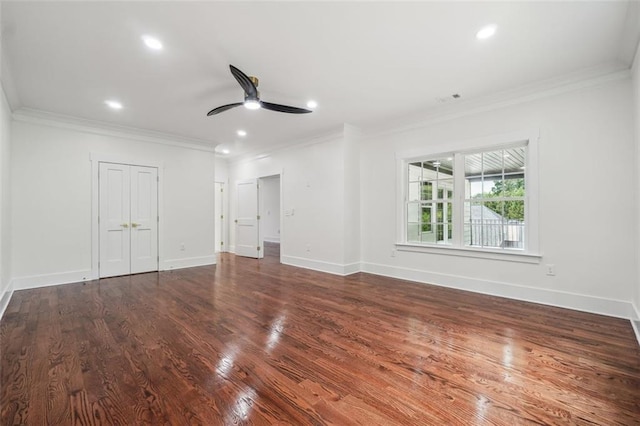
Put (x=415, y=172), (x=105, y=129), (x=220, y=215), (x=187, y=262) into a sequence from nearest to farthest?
(x=415, y=172), (x=105, y=129), (x=187, y=262), (x=220, y=215)

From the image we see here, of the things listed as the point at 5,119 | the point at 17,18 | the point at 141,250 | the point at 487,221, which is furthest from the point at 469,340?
the point at 5,119

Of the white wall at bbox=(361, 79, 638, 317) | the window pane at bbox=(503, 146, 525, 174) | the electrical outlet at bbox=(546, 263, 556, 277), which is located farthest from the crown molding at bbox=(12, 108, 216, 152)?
the electrical outlet at bbox=(546, 263, 556, 277)

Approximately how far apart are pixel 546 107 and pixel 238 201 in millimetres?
6858

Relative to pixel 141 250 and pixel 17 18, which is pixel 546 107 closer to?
pixel 17 18

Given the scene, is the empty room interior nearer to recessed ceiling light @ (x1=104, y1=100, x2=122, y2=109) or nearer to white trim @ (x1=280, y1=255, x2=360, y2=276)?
white trim @ (x1=280, y1=255, x2=360, y2=276)

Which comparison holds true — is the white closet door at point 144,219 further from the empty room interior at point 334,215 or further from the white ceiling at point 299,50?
the white ceiling at point 299,50

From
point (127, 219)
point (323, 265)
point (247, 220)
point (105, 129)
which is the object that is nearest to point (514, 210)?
point (323, 265)

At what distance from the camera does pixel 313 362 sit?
2.25 m

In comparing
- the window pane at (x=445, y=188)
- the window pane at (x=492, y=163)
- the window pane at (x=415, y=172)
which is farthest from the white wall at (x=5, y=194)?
the window pane at (x=492, y=163)

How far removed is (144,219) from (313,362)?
4996 mm

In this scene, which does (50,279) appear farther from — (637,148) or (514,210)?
(637,148)

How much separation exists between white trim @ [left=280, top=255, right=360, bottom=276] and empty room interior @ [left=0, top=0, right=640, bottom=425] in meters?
0.06

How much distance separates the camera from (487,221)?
170 inches

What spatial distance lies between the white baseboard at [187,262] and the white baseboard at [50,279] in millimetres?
1266
